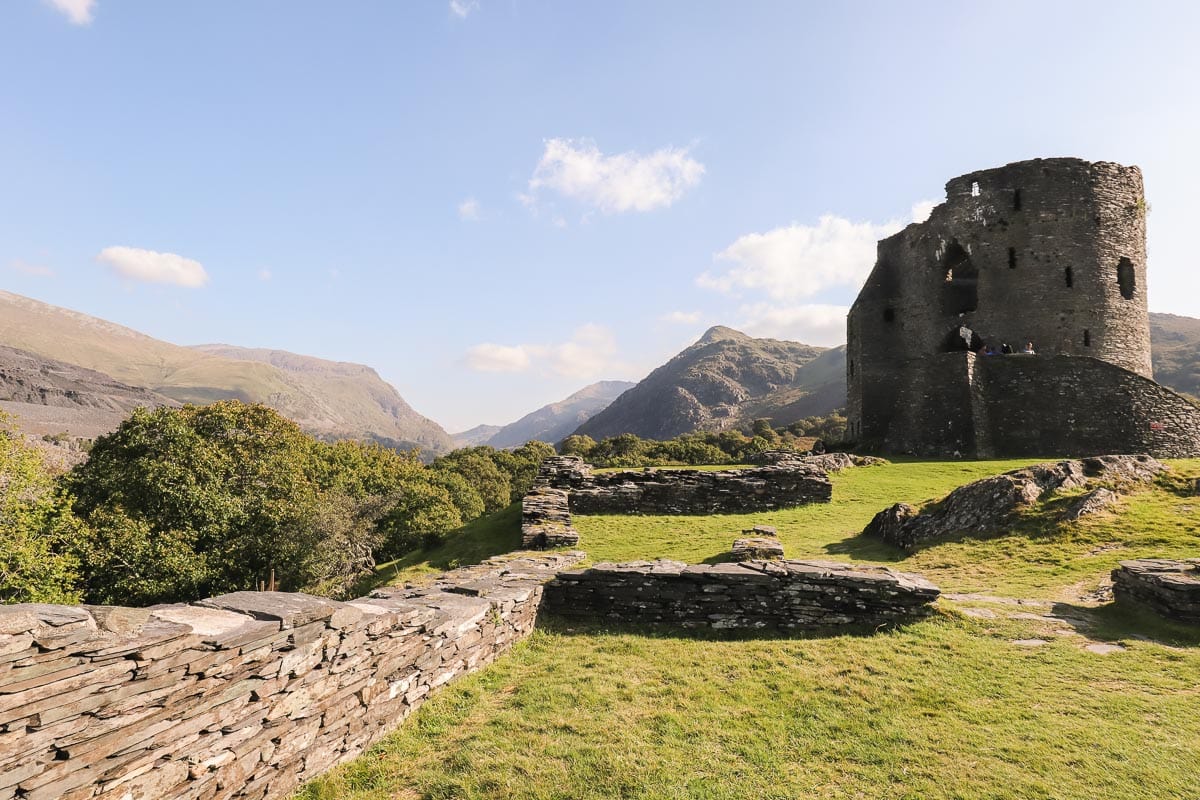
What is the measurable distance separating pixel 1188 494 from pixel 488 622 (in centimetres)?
1783

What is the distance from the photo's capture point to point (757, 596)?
30.9ft

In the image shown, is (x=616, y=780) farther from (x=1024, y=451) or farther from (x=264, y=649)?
(x=1024, y=451)

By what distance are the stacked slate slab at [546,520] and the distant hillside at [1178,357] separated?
455 ft

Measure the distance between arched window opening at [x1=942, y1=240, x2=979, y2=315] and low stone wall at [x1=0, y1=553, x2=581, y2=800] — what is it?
3959 centimetres

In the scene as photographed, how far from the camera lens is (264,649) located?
Answer: 16.4 ft

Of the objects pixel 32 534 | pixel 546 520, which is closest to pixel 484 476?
pixel 32 534

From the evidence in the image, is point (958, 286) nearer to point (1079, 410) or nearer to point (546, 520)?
point (1079, 410)

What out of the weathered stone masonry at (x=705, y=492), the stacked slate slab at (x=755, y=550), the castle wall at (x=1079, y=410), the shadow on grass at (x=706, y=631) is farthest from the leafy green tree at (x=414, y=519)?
the castle wall at (x=1079, y=410)

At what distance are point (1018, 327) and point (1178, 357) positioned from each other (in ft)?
566

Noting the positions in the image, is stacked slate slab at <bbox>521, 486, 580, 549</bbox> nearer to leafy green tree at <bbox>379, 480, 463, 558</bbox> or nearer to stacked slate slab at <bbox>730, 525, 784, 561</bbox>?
stacked slate slab at <bbox>730, 525, 784, 561</bbox>

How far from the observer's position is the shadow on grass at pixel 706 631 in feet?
29.2

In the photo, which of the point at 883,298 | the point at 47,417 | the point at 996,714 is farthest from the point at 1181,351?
the point at 47,417

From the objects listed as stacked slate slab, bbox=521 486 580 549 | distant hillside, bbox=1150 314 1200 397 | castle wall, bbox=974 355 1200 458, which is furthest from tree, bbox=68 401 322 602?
distant hillside, bbox=1150 314 1200 397

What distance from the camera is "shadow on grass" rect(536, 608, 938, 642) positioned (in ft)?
29.2
